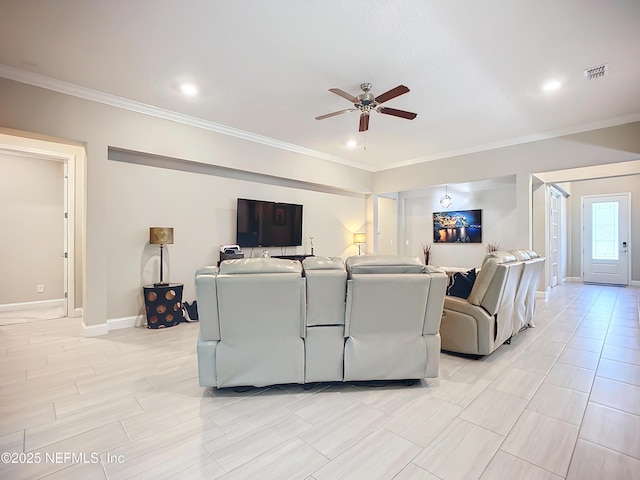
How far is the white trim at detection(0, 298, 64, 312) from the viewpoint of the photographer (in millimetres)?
4992

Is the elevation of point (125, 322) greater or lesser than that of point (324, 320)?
lesser

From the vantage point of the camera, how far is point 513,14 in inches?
94.7

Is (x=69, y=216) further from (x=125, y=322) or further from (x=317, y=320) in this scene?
(x=317, y=320)

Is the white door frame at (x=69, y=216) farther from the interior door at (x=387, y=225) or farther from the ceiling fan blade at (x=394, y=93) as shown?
the interior door at (x=387, y=225)

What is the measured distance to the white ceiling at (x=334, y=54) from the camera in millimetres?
2385

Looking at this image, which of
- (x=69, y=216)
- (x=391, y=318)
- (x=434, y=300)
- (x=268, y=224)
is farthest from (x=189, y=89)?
(x=434, y=300)

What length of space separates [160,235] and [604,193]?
10113 mm

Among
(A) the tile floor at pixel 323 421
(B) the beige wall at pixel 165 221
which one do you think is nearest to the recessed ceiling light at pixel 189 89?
(B) the beige wall at pixel 165 221

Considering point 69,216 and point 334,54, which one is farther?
point 69,216

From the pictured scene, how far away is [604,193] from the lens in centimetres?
782

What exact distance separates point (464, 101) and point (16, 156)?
6.88 meters

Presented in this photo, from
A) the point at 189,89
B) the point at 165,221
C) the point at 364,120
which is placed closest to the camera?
the point at 189,89

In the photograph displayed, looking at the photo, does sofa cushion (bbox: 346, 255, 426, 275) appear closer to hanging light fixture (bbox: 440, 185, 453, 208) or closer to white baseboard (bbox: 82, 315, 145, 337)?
white baseboard (bbox: 82, 315, 145, 337)

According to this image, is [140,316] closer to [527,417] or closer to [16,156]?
[16,156]
